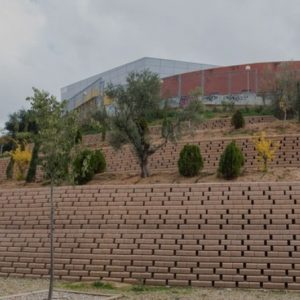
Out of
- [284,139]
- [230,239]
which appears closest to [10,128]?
[284,139]

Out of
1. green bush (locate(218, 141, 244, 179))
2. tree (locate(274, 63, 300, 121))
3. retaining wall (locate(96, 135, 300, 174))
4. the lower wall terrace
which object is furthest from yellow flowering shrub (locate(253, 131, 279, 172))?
tree (locate(274, 63, 300, 121))

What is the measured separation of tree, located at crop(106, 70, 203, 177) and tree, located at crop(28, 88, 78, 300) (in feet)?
27.5

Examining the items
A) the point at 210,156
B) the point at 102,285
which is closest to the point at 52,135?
the point at 102,285

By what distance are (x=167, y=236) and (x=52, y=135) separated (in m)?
3.33

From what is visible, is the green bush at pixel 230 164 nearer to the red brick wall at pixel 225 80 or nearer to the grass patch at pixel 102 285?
the grass patch at pixel 102 285

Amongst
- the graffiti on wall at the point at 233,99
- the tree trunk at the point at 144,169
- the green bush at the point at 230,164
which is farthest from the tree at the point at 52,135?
the graffiti on wall at the point at 233,99

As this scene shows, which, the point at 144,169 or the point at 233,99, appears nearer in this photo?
the point at 144,169

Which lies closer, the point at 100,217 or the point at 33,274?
the point at 33,274

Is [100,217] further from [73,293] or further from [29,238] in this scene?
[73,293]

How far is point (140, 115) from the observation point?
59.5ft

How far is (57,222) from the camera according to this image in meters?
11.4

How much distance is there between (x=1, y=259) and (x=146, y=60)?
148 ft

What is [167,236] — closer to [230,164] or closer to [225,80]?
[230,164]

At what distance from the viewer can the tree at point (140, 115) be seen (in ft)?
56.0
